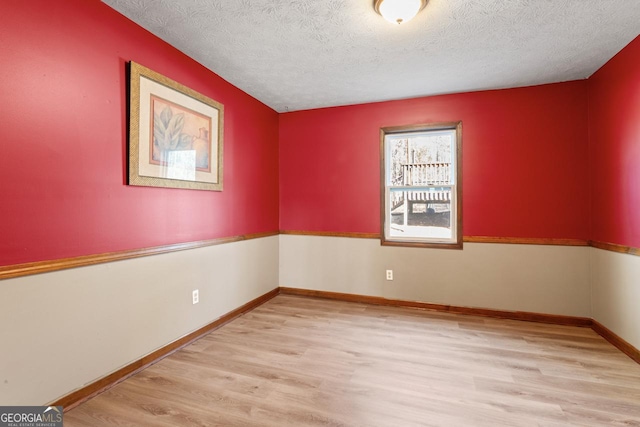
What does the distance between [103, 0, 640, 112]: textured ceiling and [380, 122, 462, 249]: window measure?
22.6 inches

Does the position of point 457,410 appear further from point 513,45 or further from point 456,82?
point 456,82

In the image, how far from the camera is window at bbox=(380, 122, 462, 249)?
3484 mm

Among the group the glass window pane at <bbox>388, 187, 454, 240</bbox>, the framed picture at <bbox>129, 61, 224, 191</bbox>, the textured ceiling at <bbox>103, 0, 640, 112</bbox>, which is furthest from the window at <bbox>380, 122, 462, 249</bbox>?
the framed picture at <bbox>129, 61, 224, 191</bbox>

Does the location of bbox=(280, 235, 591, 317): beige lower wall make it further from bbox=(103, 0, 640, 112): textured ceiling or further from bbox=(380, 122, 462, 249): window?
bbox=(103, 0, 640, 112): textured ceiling

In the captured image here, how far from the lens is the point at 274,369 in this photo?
218 cm

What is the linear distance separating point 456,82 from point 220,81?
8.07ft

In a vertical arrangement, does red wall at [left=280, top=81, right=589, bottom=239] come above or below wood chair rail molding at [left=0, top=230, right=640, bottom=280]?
above

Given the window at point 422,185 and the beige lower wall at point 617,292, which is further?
the window at point 422,185

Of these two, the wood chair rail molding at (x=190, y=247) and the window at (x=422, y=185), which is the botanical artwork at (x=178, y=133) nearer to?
the wood chair rail molding at (x=190, y=247)

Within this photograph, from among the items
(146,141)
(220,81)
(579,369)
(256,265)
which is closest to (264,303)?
(256,265)

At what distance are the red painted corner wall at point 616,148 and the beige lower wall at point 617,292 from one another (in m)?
0.17

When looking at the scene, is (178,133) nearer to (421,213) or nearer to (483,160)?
(421,213)

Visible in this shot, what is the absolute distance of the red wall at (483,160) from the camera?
10.1 feet

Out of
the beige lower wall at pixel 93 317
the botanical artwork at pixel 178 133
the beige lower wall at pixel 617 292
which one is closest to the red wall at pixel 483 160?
the beige lower wall at pixel 617 292
